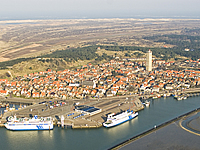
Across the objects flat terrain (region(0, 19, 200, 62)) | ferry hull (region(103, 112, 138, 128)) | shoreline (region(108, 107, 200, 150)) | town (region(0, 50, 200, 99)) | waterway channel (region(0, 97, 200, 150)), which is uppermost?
flat terrain (region(0, 19, 200, 62))

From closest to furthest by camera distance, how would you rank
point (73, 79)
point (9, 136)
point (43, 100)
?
point (9, 136), point (43, 100), point (73, 79)

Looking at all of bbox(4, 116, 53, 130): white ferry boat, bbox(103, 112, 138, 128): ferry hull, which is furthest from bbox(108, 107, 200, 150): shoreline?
bbox(4, 116, 53, 130): white ferry boat

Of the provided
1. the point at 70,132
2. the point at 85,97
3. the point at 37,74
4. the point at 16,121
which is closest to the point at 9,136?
the point at 16,121

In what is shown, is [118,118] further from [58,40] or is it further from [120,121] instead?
[58,40]

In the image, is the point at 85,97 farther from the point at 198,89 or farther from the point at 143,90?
the point at 198,89

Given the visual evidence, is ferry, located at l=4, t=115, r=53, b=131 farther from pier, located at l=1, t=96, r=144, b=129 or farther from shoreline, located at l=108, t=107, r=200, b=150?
shoreline, located at l=108, t=107, r=200, b=150

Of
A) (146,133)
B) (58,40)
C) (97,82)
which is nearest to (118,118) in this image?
(146,133)

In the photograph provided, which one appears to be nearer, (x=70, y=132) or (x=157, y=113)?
(x=70, y=132)
